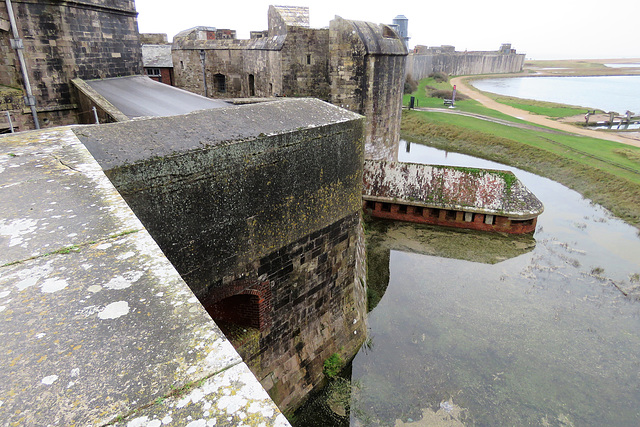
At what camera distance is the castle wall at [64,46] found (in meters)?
8.56

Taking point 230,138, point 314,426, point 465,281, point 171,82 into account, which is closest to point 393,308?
point 465,281

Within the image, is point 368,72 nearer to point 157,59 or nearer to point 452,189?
point 452,189

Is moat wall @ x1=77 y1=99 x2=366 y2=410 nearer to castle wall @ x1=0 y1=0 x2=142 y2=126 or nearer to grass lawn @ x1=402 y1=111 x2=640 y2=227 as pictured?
castle wall @ x1=0 y1=0 x2=142 y2=126

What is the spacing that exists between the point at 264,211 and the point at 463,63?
66.6m

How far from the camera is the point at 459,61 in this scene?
61875 mm

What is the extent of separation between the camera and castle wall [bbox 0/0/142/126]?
8.56m

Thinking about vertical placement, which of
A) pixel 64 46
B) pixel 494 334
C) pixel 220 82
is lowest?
pixel 494 334

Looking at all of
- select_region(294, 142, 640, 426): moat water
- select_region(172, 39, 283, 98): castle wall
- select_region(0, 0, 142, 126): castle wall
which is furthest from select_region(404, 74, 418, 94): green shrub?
select_region(0, 0, 142, 126): castle wall

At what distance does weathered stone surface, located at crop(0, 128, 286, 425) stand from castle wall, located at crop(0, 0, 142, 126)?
8.32m

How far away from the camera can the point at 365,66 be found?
469 inches

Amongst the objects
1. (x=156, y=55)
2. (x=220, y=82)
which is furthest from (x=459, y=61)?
(x=220, y=82)

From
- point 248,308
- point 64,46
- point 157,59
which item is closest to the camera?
point 248,308

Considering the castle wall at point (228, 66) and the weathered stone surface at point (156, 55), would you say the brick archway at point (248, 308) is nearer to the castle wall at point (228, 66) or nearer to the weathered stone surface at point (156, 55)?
the castle wall at point (228, 66)

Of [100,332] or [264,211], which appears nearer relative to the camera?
[100,332]
